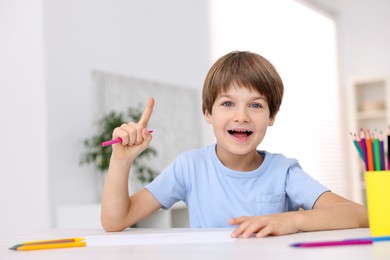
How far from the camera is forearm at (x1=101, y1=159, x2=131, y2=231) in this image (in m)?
1.33

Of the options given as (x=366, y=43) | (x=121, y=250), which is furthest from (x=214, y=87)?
(x=366, y=43)

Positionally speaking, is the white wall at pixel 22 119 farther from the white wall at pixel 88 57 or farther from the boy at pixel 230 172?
the boy at pixel 230 172

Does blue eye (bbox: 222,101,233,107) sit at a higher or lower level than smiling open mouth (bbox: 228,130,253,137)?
higher

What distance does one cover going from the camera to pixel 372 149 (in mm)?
922

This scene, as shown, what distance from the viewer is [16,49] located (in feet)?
11.5

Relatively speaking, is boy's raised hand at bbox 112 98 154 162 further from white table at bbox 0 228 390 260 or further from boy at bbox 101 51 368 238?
white table at bbox 0 228 390 260

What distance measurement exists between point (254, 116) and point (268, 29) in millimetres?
4188

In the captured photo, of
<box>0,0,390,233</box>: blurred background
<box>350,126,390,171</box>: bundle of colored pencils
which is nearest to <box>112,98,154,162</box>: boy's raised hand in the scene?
<box>350,126,390,171</box>: bundle of colored pencils

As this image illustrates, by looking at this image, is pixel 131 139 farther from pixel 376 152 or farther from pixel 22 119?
pixel 22 119

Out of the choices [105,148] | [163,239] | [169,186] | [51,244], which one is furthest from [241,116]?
[105,148]

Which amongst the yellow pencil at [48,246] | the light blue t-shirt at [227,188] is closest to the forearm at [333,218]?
the light blue t-shirt at [227,188]

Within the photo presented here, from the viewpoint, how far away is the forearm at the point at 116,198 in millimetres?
1328

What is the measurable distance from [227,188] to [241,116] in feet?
0.64

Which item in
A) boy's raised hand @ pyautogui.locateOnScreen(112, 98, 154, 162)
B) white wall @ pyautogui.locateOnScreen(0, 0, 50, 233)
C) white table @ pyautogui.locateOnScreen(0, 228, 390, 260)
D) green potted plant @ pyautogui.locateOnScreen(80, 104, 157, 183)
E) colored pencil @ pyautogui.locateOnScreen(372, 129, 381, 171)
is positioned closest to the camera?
white table @ pyautogui.locateOnScreen(0, 228, 390, 260)
